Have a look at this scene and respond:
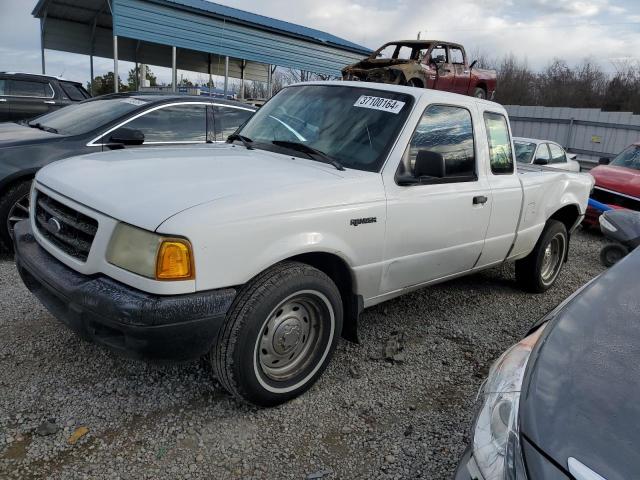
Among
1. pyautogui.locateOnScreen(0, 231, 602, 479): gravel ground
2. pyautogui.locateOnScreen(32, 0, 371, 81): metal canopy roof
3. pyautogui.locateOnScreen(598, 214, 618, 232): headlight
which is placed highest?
pyautogui.locateOnScreen(32, 0, 371, 81): metal canopy roof

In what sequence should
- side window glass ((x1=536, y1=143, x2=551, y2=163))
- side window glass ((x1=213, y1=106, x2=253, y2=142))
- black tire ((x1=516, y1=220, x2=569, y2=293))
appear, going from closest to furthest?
1. black tire ((x1=516, y1=220, x2=569, y2=293))
2. side window glass ((x1=213, y1=106, x2=253, y2=142))
3. side window glass ((x1=536, y1=143, x2=551, y2=163))

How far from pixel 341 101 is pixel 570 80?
46.7m

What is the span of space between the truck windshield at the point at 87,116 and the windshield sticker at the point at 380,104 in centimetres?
291

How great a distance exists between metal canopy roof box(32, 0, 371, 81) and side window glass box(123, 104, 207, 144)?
10345 mm

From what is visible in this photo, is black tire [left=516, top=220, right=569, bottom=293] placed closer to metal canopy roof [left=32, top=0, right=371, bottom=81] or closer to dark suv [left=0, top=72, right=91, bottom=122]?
dark suv [left=0, top=72, right=91, bottom=122]

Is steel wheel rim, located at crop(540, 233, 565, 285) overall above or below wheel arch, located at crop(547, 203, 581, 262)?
below

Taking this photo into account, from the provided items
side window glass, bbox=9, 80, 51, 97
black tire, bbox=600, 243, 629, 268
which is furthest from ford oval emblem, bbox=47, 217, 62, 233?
side window glass, bbox=9, 80, 51, 97

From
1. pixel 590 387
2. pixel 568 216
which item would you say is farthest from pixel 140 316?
pixel 568 216

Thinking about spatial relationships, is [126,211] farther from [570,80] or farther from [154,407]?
[570,80]

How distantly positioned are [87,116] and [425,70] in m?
9.31

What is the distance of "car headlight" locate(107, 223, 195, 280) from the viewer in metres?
2.28

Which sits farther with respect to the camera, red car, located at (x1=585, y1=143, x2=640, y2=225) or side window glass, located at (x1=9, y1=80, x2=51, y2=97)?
side window glass, located at (x1=9, y1=80, x2=51, y2=97)

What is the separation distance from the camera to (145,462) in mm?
2363

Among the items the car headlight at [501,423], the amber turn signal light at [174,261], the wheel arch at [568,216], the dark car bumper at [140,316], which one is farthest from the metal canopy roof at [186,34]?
the car headlight at [501,423]
